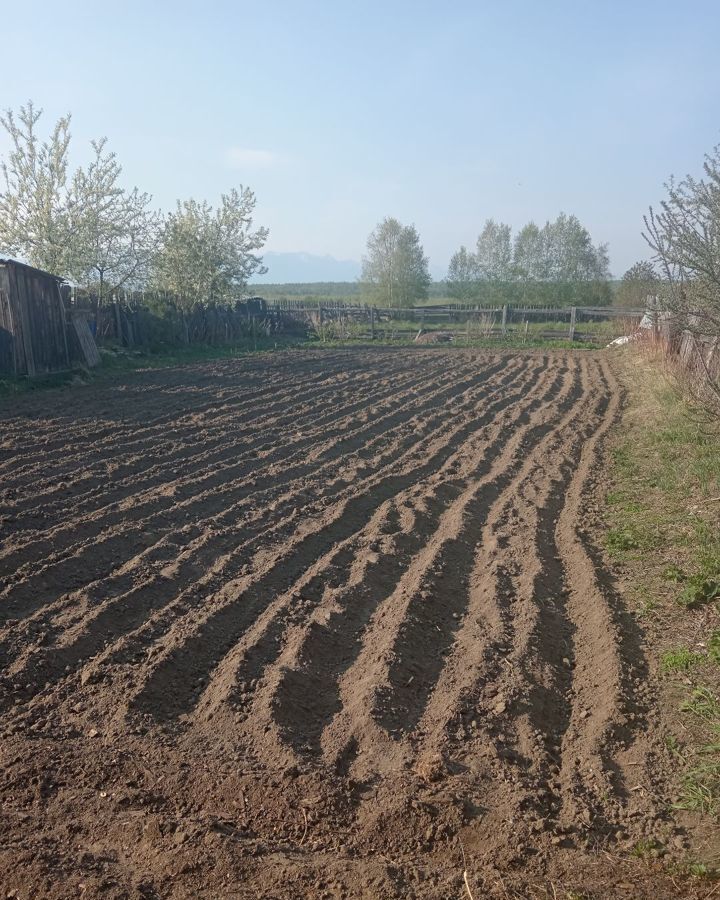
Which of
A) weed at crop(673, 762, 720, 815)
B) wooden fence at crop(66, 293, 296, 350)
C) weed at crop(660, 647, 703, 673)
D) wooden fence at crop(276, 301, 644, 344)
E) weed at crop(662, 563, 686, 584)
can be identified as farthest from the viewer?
wooden fence at crop(276, 301, 644, 344)

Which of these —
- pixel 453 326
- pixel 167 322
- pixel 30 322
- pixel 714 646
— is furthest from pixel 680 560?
pixel 453 326

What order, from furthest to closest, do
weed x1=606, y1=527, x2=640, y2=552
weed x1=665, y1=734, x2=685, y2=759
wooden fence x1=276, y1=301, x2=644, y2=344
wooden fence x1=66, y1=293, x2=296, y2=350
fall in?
wooden fence x1=276, y1=301, x2=644, y2=344 → wooden fence x1=66, y1=293, x2=296, y2=350 → weed x1=606, y1=527, x2=640, y2=552 → weed x1=665, y1=734, x2=685, y2=759

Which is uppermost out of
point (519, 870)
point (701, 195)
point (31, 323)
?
point (701, 195)

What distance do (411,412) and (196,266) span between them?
1624 cm

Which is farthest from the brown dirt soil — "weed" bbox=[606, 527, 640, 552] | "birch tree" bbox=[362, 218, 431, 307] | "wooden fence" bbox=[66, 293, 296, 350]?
"birch tree" bbox=[362, 218, 431, 307]

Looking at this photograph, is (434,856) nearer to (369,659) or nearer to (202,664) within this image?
(369,659)

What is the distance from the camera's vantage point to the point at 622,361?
21.1 meters

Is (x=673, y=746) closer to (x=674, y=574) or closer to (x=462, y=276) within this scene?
(x=674, y=574)

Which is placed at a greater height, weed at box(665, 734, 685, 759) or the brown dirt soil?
the brown dirt soil

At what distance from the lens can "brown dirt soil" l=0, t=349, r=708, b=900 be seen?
114 inches

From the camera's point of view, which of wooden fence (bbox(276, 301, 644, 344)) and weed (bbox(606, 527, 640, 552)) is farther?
wooden fence (bbox(276, 301, 644, 344))

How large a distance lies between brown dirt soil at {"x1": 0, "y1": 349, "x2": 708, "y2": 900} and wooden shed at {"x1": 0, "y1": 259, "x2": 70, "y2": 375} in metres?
6.19

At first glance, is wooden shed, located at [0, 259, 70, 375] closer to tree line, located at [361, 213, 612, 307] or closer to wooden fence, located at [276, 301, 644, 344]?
wooden fence, located at [276, 301, 644, 344]

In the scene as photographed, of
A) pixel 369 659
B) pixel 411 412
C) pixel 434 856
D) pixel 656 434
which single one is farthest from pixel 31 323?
pixel 434 856
